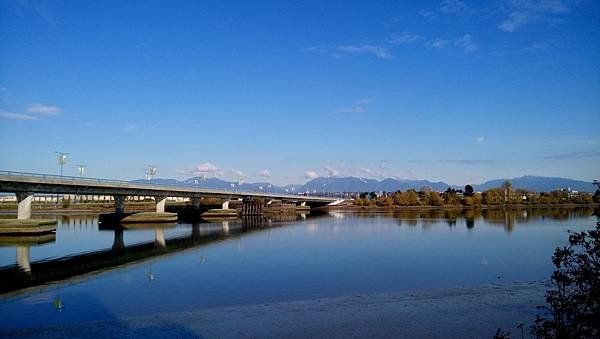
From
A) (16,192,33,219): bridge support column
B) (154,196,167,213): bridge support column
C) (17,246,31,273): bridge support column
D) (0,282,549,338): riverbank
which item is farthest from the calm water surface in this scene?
(154,196,167,213): bridge support column

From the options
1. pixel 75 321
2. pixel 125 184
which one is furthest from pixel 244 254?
pixel 125 184

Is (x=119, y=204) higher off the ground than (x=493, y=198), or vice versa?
(x=119, y=204)

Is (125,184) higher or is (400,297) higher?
(125,184)

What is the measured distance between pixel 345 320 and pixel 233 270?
51.8 feet

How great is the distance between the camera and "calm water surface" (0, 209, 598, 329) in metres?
21.6

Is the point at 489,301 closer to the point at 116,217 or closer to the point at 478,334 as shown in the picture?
the point at 478,334

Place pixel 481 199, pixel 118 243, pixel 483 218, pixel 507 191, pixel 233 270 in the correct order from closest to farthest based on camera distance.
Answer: pixel 233 270, pixel 118 243, pixel 483 218, pixel 481 199, pixel 507 191

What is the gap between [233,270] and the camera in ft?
103

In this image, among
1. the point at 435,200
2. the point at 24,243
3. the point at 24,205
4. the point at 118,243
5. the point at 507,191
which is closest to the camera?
the point at 24,243

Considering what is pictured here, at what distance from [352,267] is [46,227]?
4482cm

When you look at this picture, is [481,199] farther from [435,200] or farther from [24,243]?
[24,243]

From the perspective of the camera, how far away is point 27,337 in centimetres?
1552

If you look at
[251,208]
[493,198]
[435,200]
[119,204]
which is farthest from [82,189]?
[493,198]

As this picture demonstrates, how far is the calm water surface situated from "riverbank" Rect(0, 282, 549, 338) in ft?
6.90
